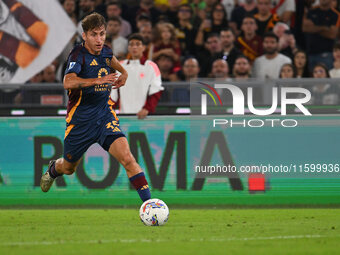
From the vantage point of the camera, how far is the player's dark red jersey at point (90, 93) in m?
9.38

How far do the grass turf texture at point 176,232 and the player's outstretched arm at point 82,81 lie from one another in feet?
5.26

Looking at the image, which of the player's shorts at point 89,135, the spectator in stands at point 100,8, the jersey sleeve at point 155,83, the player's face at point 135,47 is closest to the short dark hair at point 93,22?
the player's shorts at point 89,135

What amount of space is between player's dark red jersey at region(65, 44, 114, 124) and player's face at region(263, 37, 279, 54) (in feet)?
17.7

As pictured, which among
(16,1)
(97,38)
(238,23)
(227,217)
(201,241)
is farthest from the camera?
(238,23)

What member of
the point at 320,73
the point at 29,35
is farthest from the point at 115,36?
the point at 320,73

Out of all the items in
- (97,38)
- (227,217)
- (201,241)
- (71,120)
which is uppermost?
(97,38)

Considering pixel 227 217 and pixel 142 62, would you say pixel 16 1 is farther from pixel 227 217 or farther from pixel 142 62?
pixel 227 217

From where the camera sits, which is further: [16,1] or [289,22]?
[289,22]

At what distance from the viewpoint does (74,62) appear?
9211 millimetres

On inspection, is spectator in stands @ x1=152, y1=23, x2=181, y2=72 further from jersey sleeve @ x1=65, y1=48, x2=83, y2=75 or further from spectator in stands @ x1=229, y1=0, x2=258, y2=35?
jersey sleeve @ x1=65, y1=48, x2=83, y2=75

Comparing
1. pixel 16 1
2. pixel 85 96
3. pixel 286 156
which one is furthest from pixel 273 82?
pixel 16 1

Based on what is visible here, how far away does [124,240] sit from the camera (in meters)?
7.85

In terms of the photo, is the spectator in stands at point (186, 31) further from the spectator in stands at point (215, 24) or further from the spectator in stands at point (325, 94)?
the spectator in stands at point (325, 94)

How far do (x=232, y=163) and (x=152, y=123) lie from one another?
1350mm
